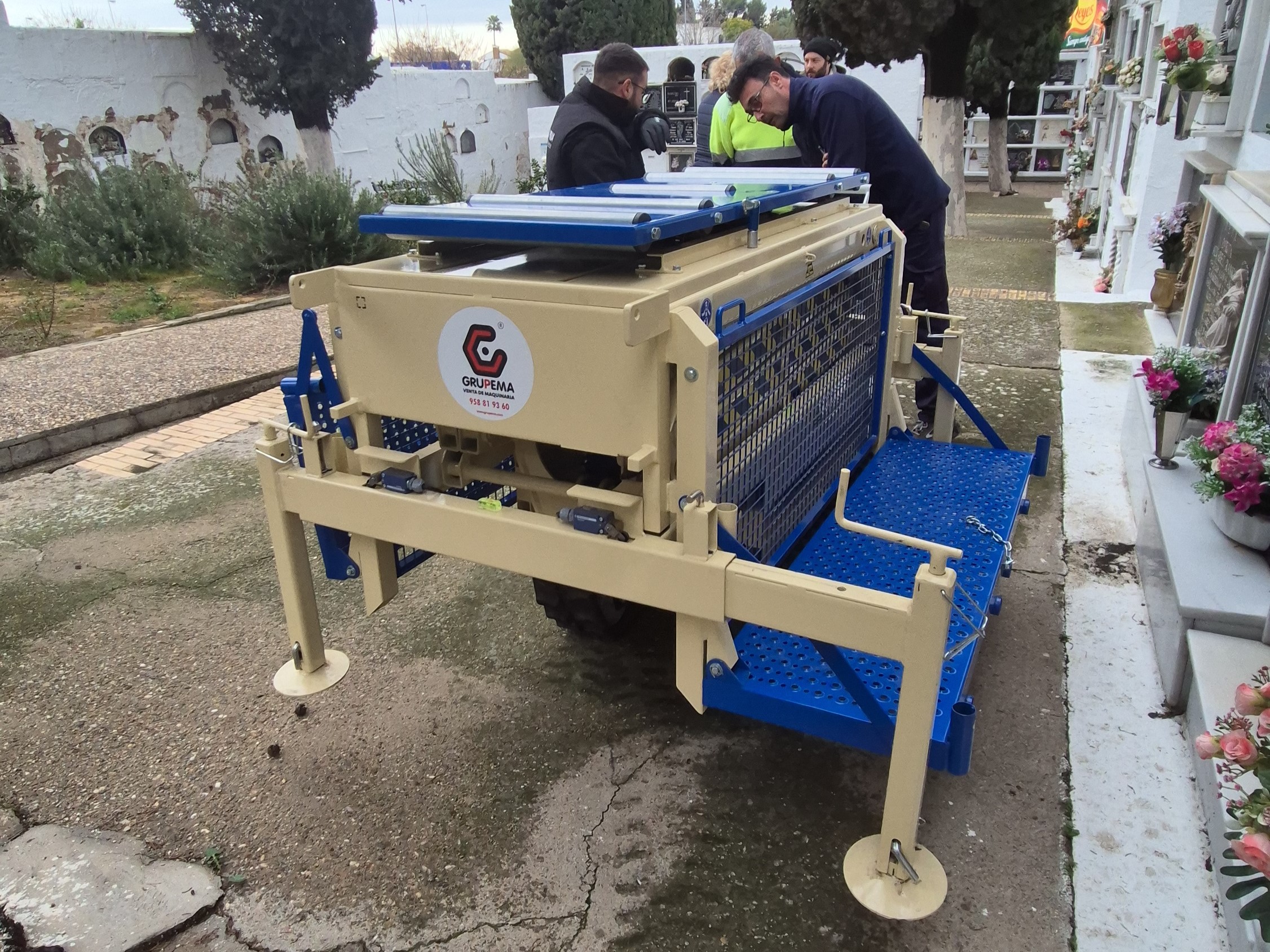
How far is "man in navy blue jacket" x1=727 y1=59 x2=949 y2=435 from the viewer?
4312mm

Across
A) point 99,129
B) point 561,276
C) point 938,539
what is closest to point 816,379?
point 938,539

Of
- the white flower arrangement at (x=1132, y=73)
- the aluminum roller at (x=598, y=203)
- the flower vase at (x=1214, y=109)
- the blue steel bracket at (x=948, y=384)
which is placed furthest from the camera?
the white flower arrangement at (x=1132, y=73)

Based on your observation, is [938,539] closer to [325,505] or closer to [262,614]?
[325,505]

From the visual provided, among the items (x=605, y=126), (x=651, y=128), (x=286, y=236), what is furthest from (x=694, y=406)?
(x=286, y=236)

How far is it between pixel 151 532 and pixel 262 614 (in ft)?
3.98

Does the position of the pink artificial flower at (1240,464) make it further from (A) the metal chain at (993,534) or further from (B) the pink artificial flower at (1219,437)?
(A) the metal chain at (993,534)

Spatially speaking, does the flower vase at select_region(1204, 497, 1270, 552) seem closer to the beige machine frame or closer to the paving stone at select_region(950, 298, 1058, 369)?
the beige machine frame

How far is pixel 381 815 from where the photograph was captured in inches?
96.6

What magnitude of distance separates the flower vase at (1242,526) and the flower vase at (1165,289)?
4055 mm

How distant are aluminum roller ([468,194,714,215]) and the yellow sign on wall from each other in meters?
16.6

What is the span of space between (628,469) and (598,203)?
2.42 ft

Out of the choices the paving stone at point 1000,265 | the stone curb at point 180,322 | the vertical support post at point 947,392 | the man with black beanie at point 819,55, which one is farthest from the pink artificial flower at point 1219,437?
the stone curb at point 180,322

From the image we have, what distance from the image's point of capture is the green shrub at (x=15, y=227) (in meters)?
11.4

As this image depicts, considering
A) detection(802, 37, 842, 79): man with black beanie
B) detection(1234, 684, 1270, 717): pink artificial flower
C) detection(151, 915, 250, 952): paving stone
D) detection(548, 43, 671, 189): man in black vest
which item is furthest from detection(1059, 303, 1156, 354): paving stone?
detection(151, 915, 250, 952): paving stone
